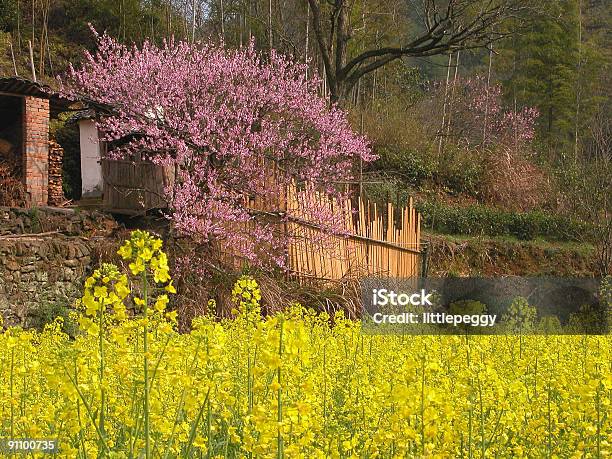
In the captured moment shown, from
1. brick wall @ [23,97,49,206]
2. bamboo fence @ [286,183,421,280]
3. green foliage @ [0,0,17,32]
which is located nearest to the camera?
bamboo fence @ [286,183,421,280]

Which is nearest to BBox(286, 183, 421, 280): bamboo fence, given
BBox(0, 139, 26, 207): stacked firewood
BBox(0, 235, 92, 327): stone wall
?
BBox(0, 235, 92, 327): stone wall

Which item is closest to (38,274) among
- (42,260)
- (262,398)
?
(42,260)

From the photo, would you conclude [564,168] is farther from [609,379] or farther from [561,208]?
[609,379]

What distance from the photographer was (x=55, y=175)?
1753 centimetres

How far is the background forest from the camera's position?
19562mm

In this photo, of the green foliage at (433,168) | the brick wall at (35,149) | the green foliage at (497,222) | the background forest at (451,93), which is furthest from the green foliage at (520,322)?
the green foliage at (433,168)

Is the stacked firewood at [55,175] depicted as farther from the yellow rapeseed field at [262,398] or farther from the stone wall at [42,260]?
the yellow rapeseed field at [262,398]

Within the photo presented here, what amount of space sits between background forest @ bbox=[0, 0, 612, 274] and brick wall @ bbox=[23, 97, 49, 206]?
262 cm

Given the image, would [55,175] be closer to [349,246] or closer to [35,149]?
[35,149]

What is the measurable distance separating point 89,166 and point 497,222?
474 inches

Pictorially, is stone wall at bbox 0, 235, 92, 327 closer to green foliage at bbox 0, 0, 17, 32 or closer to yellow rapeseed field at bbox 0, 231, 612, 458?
yellow rapeseed field at bbox 0, 231, 612, 458

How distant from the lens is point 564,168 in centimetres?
2870

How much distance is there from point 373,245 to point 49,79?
16072 mm

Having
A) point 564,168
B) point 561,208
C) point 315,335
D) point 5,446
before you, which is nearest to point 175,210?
point 315,335
